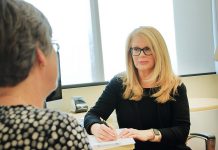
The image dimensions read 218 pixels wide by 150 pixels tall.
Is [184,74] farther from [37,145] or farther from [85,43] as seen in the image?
[37,145]

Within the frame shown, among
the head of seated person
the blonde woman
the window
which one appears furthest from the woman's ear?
the window

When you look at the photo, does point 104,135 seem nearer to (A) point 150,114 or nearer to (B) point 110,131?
(B) point 110,131

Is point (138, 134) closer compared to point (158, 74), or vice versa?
point (138, 134)

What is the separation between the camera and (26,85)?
761 millimetres

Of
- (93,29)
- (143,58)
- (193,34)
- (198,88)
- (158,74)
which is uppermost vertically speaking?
(93,29)

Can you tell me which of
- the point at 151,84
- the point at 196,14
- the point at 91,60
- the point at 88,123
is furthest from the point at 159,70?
the point at 196,14

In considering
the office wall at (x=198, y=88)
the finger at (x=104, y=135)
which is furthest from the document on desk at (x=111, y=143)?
the office wall at (x=198, y=88)

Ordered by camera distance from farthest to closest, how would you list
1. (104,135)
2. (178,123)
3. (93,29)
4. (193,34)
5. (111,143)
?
1. (193,34)
2. (93,29)
3. (178,123)
4. (104,135)
5. (111,143)

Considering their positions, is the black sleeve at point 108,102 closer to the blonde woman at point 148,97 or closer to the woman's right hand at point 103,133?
the blonde woman at point 148,97

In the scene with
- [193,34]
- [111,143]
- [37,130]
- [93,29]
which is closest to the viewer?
[37,130]

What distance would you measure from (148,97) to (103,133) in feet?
1.45

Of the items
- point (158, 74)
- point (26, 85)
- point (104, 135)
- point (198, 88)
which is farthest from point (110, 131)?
point (198, 88)

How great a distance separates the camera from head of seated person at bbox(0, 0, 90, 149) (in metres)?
0.70

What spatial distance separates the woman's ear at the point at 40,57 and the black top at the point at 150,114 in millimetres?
1035
